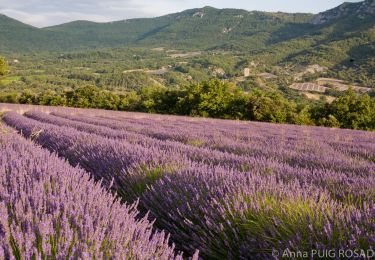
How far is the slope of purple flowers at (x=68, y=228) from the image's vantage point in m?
1.32

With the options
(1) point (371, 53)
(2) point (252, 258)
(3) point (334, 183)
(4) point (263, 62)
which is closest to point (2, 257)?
(2) point (252, 258)

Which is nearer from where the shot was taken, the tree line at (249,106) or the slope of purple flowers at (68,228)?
the slope of purple flowers at (68,228)

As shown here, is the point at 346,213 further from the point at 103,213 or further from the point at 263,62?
the point at 263,62

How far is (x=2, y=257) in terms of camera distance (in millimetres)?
1168

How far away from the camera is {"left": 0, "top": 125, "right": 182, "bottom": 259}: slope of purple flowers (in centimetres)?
132

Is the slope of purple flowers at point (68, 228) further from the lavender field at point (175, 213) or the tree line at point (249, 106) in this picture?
the tree line at point (249, 106)

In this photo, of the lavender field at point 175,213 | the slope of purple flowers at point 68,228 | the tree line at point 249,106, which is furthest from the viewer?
the tree line at point 249,106

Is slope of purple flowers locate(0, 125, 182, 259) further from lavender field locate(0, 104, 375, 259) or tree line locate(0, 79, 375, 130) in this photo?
tree line locate(0, 79, 375, 130)

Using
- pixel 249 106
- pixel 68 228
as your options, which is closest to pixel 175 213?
pixel 68 228

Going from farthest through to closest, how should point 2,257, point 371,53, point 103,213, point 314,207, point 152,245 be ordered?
point 371,53 → point 314,207 → point 103,213 → point 152,245 → point 2,257

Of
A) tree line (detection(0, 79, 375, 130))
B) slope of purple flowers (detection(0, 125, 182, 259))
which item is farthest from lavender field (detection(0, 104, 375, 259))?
tree line (detection(0, 79, 375, 130))

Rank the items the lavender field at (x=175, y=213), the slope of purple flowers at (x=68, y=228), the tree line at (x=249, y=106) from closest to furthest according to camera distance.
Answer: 1. the slope of purple flowers at (x=68, y=228)
2. the lavender field at (x=175, y=213)
3. the tree line at (x=249, y=106)

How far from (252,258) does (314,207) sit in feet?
1.56

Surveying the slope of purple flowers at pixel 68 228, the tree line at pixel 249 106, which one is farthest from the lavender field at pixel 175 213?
the tree line at pixel 249 106
